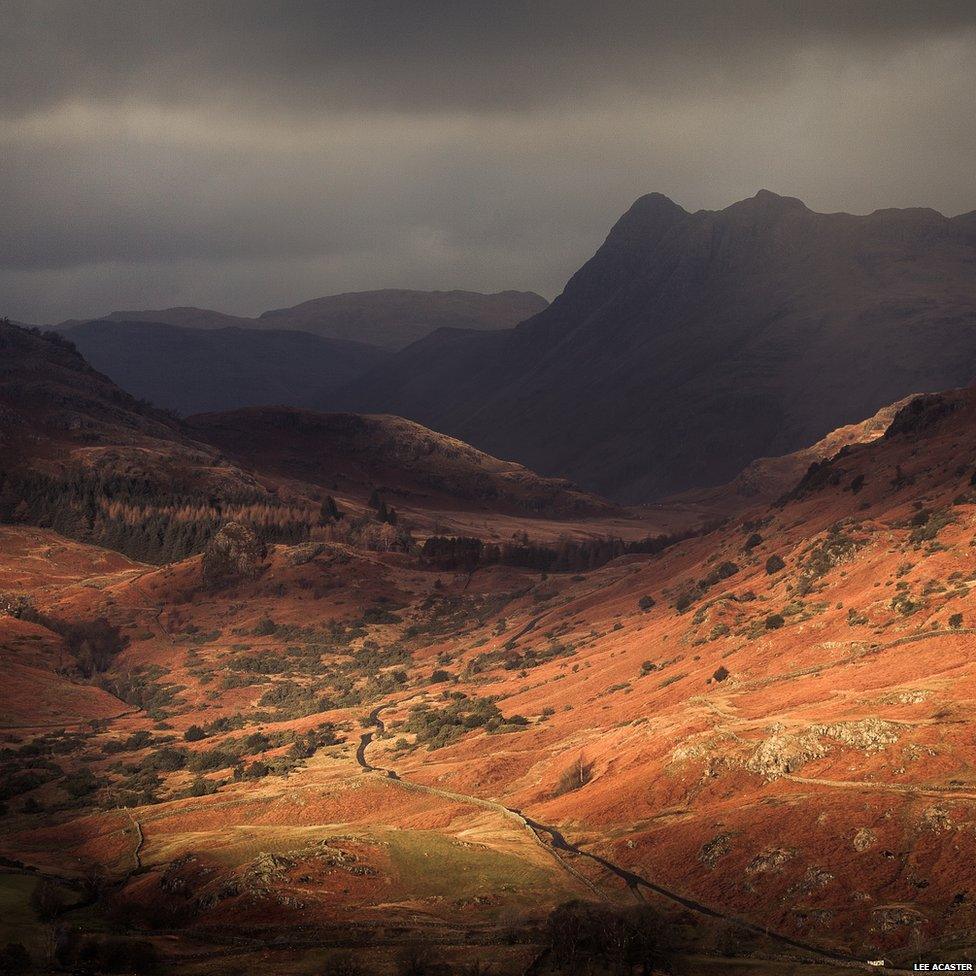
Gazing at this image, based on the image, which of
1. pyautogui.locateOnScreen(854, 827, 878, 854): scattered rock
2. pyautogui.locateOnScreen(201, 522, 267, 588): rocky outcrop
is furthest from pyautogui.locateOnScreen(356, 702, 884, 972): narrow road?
pyautogui.locateOnScreen(201, 522, 267, 588): rocky outcrop

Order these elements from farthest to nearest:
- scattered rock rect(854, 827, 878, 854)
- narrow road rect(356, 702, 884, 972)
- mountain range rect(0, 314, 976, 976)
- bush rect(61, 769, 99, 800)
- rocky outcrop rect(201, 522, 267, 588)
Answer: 1. rocky outcrop rect(201, 522, 267, 588)
2. bush rect(61, 769, 99, 800)
3. scattered rock rect(854, 827, 878, 854)
4. mountain range rect(0, 314, 976, 976)
5. narrow road rect(356, 702, 884, 972)

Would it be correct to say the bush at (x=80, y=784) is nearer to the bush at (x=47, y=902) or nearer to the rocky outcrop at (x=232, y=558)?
the bush at (x=47, y=902)

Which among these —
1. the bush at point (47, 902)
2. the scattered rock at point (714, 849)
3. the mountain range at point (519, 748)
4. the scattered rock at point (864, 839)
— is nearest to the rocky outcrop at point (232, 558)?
the mountain range at point (519, 748)

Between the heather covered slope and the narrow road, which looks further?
the heather covered slope

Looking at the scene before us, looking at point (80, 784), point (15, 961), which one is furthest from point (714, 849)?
point (80, 784)

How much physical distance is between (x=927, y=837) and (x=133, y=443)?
561 ft

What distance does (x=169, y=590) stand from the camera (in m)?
120

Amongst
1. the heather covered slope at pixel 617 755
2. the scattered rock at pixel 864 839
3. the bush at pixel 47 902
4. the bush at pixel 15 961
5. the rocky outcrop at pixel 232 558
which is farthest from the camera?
the rocky outcrop at pixel 232 558

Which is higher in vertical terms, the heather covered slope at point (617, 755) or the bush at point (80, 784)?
the heather covered slope at point (617, 755)

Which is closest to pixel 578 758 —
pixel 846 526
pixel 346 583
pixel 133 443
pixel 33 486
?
pixel 846 526

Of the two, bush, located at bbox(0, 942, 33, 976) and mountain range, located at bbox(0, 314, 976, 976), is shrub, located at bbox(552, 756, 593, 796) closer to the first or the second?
mountain range, located at bbox(0, 314, 976, 976)

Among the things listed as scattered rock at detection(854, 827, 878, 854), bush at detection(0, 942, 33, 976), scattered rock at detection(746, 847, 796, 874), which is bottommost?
bush at detection(0, 942, 33, 976)

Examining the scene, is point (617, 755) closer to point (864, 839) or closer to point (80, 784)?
point (864, 839)

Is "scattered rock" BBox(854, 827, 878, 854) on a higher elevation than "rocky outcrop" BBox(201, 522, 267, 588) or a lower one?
higher
